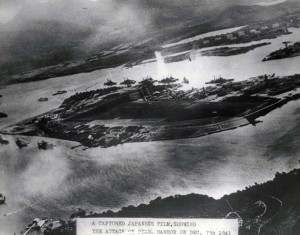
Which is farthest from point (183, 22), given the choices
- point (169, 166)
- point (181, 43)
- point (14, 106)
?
point (14, 106)

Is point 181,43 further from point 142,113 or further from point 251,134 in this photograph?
point 251,134

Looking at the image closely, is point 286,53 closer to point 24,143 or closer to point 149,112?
point 149,112

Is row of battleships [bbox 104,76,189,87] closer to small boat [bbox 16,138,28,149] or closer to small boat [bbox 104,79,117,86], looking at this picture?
small boat [bbox 104,79,117,86]

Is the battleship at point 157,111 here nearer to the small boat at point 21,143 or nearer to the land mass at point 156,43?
the small boat at point 21,143

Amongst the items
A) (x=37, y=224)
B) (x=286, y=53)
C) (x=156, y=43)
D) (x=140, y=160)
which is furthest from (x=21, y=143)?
(x=286, y=53)

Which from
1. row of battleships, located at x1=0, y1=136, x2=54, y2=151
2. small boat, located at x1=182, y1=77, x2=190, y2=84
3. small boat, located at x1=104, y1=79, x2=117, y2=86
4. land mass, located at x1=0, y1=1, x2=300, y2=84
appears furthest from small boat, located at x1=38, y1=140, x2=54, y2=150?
small boat, located at x1=182, y1=77, x2=190, y2=84
